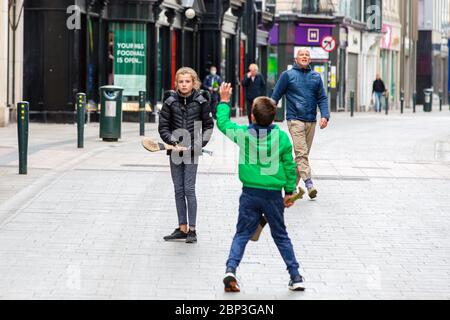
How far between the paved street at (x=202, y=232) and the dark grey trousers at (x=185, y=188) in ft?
0.88

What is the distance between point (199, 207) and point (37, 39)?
57.0 feet

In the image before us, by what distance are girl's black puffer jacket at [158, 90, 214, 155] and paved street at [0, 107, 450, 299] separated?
91cm

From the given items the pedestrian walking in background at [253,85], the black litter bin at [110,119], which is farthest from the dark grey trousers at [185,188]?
the pedestrian walking in background at [253,85]

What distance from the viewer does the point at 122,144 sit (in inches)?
907

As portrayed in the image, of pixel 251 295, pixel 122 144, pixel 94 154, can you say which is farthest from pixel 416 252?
pixel 122 144

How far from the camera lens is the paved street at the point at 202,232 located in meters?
8.71

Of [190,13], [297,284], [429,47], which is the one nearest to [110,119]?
[190,13]

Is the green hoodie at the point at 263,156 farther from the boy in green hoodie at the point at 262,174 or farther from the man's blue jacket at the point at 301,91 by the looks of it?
the man's blue jacket at the point at 301,91

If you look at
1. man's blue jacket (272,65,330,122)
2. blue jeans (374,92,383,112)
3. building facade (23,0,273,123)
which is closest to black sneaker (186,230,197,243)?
man's blue jacket (272,65,330,122)

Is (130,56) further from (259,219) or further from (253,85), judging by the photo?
(259,219)

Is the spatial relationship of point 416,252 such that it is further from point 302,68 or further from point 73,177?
point 73,177

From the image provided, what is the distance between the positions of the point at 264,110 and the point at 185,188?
9.01ft

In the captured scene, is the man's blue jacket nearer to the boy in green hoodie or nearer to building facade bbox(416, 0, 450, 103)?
the boy in green hoodie

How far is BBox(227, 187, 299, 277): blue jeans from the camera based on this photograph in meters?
8.59
